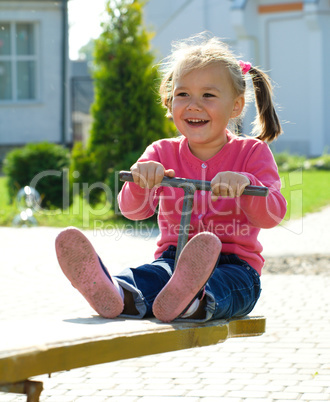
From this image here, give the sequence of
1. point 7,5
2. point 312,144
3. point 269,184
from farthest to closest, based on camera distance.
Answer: point 312,144, point 7,5, point 269,184

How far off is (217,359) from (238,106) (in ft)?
5.59

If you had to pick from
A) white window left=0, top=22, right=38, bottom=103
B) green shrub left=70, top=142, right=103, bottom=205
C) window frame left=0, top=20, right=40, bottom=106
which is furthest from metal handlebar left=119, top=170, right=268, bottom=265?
white window left=0, top=22, right=38, bottom=103

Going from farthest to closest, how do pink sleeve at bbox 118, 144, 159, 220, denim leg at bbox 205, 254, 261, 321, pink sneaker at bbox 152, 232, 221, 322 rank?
1. pink sleeve at bbox 118, 144, 159, 220
2. denim leg at bbox 205, 254, 261, 321
3. pink sneaker at bbox 152, 232, 221, 322

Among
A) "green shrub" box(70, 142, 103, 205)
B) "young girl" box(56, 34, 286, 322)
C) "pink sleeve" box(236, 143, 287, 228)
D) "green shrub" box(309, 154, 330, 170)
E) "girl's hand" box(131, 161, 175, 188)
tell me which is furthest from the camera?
"green shrub" box(309, 154, 330, 170)

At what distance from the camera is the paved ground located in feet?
12.3

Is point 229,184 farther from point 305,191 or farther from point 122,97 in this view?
point 305,191

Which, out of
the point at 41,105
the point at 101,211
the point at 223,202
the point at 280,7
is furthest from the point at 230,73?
the point at 280,7

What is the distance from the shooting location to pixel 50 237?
31.3 feet

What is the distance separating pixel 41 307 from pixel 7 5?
48.9ft

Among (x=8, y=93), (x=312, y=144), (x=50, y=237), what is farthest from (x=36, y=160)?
(x=312, y=144)

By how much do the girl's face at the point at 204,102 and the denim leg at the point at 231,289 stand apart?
58cm

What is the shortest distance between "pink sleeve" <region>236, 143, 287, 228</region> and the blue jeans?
230 mm

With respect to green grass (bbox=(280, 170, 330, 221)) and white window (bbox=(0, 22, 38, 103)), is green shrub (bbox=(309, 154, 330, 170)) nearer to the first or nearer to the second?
green grass (bbox=(280, 170, 330, 221))

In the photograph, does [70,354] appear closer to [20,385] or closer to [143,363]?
[20,385]
